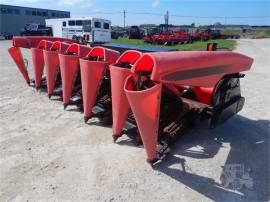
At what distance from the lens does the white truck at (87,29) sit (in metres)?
25.4

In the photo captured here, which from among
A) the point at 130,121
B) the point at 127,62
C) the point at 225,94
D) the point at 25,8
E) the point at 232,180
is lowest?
the point at 232,180

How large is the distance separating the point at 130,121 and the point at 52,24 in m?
28.5

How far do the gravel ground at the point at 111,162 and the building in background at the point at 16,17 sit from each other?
45.0 meters

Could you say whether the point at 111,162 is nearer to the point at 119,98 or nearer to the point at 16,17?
the point at 119,98

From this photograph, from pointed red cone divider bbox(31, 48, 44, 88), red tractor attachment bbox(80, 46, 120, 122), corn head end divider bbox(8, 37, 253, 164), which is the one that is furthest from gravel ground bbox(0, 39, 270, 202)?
pointed red cone divider bbox(31, 48, 44, 88)

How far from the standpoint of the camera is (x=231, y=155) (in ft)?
12.6

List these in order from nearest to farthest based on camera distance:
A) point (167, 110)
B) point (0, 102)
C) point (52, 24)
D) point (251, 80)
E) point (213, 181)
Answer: point (213, 181) < point (167, 110) < point (0, 102) < point (251, 80) < point (52, 24)

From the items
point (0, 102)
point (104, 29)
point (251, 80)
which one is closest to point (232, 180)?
point (0, 102)

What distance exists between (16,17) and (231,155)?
170 ft

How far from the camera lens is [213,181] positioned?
3266 mm

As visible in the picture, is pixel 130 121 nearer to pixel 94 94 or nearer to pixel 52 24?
pixel 94 94

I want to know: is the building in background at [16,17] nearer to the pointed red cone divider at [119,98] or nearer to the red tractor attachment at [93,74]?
the red tractor attachment at [93,74]

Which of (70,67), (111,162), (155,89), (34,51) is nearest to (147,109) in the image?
(155,89)

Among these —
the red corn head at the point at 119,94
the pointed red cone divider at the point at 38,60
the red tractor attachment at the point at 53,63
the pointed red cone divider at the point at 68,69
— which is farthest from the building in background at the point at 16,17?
the red corn head at the point at 119,94
